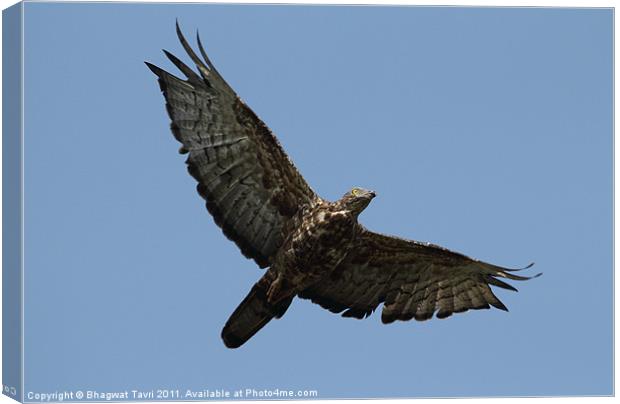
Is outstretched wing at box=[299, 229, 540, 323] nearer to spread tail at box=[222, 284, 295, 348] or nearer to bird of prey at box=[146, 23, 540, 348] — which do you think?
bird of prey at box=[146, 23, 540, 348]

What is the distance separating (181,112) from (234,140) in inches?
21.6

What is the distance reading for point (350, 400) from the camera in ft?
45.2

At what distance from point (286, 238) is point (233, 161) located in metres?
0.85

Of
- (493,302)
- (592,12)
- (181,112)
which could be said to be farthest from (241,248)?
(592,12)

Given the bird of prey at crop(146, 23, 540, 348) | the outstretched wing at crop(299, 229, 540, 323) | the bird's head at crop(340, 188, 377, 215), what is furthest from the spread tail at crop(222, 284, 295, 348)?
the bird's head at crop(340, 188, 377, 215)

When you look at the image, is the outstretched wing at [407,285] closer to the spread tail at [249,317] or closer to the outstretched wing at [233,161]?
the spread tail at [249,317]

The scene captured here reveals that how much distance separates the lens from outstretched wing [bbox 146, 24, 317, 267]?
Answer: 13180mm

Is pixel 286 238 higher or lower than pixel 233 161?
lower

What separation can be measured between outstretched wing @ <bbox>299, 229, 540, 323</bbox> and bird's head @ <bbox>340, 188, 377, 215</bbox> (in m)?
0.78

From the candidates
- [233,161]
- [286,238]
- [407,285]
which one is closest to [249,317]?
[286,238]

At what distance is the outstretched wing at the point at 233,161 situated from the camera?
1318 cm

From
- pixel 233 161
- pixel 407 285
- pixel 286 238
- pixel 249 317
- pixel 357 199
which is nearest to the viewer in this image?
pixel 357 199

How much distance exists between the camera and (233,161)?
533 inches

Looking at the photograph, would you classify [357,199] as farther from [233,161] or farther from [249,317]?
[249,317]
